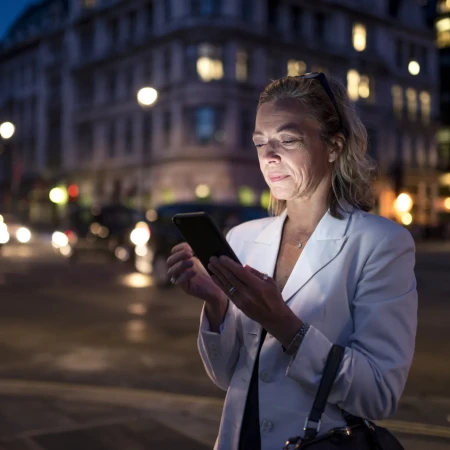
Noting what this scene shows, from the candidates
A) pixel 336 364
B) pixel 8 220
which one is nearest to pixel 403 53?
pixel 8 220

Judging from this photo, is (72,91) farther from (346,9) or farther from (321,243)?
(321,243)

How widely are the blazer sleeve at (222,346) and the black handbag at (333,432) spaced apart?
0.38 meters

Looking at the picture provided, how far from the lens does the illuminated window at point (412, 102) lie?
57.9 m

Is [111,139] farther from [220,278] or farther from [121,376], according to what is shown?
[220,278]

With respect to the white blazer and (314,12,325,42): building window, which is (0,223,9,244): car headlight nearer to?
the white blazer

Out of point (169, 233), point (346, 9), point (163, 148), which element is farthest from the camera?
point (346, 9)

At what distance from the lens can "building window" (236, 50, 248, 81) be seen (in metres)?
44.6

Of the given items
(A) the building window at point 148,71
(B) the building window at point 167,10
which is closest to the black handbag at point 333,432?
(B) the building window at point 167,10

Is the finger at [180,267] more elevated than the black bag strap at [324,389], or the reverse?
the finger at [180,267]

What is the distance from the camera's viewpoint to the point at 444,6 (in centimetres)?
7000

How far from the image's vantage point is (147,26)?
48.1 m

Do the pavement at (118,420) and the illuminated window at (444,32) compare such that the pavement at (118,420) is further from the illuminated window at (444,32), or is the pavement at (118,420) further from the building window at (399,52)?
the illuminated window at (444,32)

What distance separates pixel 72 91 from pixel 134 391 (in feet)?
170

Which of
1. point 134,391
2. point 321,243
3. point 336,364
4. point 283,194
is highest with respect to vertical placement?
point 283,194
